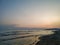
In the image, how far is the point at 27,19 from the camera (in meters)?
1.43

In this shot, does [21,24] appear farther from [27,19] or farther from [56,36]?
[56,36]

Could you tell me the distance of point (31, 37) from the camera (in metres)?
1.48

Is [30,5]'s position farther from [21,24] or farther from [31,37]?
[31,37]

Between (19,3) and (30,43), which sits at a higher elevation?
(19,3)

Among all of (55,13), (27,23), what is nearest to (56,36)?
(55,13)

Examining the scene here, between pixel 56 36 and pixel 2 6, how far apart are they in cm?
90

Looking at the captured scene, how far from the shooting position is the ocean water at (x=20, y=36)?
138 centimetres

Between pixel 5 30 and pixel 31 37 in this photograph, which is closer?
pixel 5 30

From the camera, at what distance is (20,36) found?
4.81 ft

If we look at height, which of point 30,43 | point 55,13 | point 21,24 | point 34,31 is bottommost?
point 30,43

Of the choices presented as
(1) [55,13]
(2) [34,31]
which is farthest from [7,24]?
(1) [55,13]

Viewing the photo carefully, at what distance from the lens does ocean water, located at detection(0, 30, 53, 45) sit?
54.2 inches

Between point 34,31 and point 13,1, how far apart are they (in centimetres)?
52

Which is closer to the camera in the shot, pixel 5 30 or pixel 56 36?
pixel 5 30
